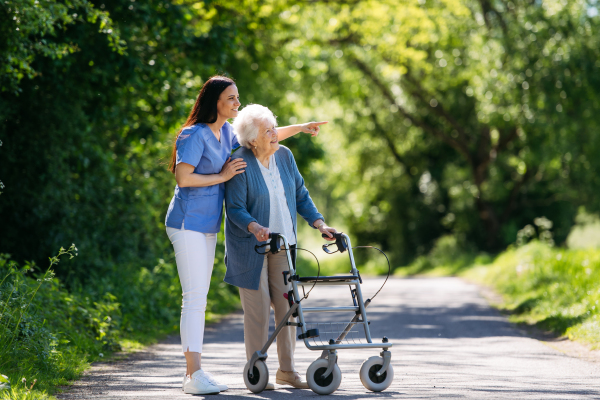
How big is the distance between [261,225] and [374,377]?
49.9 inches

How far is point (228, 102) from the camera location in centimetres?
525

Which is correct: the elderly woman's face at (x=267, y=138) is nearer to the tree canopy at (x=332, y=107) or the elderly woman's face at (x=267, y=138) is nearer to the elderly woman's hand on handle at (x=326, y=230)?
the elderly woman's hand on handle at (x=326, y=230)

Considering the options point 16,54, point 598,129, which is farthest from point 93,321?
point 598,129

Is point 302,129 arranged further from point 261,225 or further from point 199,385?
point 199,385

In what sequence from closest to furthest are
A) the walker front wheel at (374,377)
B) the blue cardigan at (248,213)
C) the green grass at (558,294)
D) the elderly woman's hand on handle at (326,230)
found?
the walker front wheel at (374,377) < the blue cardigan at (248,213) < the elderly woman's hand on handle at (326,230) < the green grass at (558,294)

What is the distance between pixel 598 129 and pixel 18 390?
731 inches

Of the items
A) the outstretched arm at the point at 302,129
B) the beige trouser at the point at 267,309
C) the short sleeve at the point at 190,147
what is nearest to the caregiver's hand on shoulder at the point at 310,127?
the outstretched arm at the point at 302,129

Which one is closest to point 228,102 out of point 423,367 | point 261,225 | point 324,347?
point 261,225

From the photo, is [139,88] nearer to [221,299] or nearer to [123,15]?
[123,15]

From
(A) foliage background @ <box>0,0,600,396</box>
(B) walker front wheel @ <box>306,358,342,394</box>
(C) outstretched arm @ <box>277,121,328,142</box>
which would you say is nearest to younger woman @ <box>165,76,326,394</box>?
(C) outstretched arm @ <box>277,121,328,142</box>

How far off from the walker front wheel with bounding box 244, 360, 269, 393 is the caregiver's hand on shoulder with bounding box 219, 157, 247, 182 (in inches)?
50.2

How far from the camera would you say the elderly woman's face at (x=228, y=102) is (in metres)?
5.24

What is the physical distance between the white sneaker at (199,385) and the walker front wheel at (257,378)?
0.71ft

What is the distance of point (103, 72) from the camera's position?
32.5 feet
